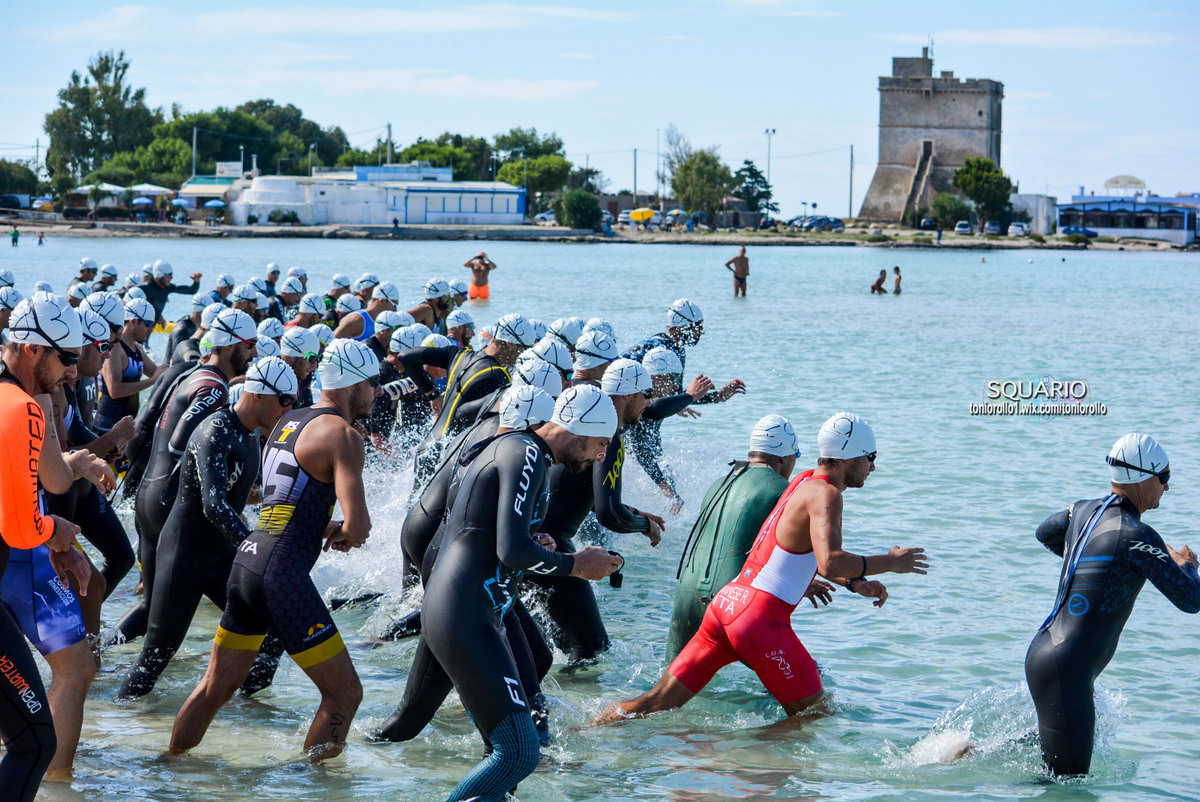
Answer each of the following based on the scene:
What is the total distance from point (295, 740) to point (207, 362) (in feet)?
7.69

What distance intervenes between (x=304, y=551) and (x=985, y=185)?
11339 cm

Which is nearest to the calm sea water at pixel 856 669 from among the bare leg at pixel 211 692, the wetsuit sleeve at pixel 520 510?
the bare leg at pixel 211 692

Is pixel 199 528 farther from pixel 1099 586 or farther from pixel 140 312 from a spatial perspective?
pixel 140 312

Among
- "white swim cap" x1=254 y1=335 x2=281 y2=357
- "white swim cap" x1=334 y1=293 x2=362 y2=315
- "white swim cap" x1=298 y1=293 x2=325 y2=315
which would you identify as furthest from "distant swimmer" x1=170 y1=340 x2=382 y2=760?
"white swim cap" x1=334 y1=293 x2=362 y2=315

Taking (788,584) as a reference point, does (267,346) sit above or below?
above

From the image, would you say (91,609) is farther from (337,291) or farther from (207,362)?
(337,291)

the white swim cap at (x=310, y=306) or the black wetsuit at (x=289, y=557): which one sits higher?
the white swim cap at (x=310, y=306)

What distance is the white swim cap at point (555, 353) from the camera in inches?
315

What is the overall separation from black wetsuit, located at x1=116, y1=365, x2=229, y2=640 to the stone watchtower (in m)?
131

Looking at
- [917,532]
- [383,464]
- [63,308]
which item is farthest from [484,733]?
[917,532]

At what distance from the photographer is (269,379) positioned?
19.8 ft

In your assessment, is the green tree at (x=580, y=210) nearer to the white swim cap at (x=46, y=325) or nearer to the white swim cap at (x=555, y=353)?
the white swim cap at (x=555, y=353)

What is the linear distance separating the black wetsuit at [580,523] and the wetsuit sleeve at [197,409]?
6.45ft

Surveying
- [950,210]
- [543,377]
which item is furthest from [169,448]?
[950,210]
